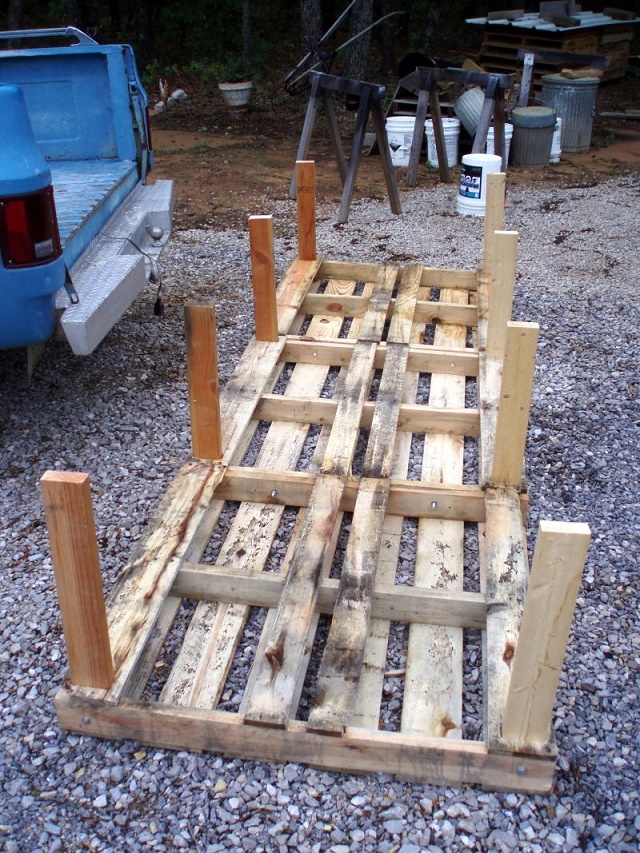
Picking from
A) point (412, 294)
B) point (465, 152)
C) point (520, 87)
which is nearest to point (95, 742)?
point (412, 294)

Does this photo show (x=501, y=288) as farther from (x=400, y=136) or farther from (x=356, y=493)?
(x=400, y=136)

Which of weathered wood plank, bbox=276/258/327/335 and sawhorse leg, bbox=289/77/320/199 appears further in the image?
sawhorse leg, bbox=289/77/320/199

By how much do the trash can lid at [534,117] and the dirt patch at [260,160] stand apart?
0.51m

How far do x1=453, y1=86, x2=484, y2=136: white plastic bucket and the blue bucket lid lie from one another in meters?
7.38

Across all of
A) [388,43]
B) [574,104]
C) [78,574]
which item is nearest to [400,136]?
[574,104]

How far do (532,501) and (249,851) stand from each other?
1955 mm

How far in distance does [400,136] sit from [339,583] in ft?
25.8

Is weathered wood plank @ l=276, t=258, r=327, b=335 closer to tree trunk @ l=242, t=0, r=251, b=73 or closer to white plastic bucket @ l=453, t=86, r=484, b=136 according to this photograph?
white plastic bucket @ l=453, t=86, r=484, b=136

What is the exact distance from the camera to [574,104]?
33.8 feet

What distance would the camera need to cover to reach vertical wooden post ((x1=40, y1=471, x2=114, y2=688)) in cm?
205

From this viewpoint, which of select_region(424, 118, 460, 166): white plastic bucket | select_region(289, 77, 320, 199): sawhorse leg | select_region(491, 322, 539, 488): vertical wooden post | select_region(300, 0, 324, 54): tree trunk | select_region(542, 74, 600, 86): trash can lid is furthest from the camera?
select_region(300, 0, 324, 54): tree trunk

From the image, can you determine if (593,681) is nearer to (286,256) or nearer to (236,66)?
(286,256)

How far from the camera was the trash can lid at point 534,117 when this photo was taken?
9.48 m

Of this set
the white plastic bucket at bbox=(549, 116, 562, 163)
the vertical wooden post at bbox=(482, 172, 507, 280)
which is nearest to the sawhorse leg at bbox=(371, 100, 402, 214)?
the vertical wooden post at bbox=(482, 172, 507, 280)
